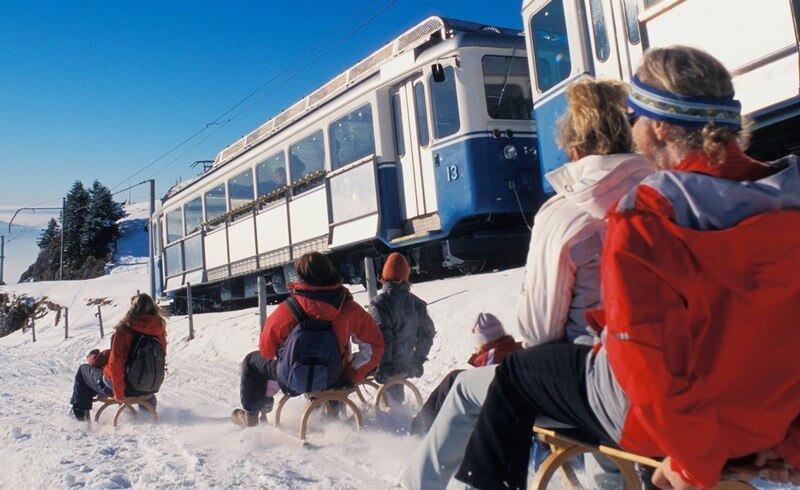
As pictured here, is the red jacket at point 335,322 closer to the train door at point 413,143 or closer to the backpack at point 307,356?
the backpack at point 307,356

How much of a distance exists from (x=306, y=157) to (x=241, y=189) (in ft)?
9.26

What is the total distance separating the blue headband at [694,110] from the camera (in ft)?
5.44

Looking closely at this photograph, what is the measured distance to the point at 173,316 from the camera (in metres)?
18.3

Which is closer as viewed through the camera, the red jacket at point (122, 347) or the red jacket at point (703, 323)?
the red jacket at point (703, 323)

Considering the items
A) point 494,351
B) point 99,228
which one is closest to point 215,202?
point 494,351

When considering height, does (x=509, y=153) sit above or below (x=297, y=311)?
above

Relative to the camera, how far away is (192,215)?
15.7 metres

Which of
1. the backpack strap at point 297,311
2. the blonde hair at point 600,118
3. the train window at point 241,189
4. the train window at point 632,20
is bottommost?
the backpack strap at point 297,311

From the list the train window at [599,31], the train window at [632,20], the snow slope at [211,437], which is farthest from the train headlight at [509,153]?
the train window at [632,20]

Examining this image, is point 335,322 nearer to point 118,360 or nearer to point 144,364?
point 144,364

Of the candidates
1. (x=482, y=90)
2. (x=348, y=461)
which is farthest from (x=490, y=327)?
(x=482, y=90)

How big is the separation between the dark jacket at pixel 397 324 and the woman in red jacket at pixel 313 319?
26cm

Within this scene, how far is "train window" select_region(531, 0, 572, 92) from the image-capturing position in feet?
23.3

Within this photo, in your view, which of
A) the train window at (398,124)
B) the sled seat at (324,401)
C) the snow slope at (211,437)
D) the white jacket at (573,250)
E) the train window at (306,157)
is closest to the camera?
the white jacket at (573,250)
